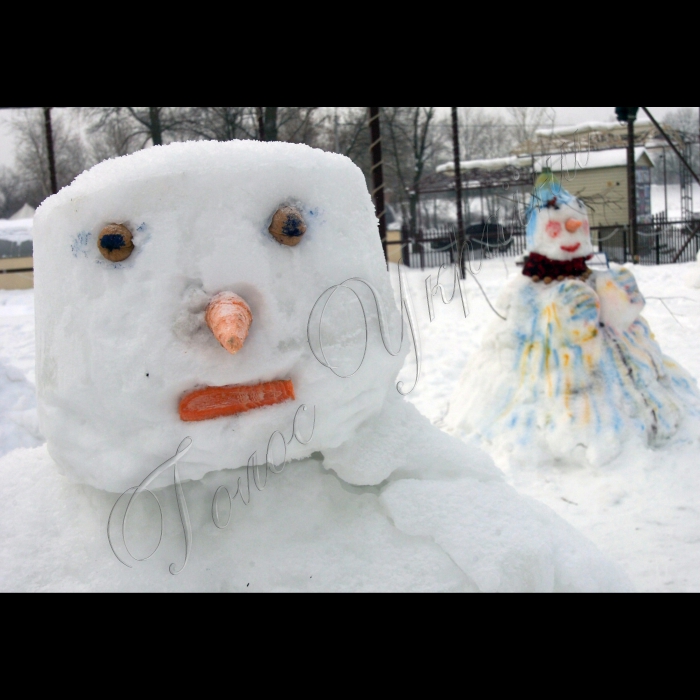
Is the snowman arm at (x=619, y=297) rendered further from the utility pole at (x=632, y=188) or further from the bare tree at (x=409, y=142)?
the bare tree at (x=409, y=142)

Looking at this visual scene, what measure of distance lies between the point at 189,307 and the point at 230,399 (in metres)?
0.21

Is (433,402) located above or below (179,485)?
below

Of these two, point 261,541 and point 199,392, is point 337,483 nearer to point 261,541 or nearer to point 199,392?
point 261,541

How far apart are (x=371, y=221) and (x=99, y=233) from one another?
64cm

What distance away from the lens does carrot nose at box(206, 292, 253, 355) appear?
1212 millimetres

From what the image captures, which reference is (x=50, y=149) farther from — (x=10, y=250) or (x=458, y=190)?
(x=458, y=190)

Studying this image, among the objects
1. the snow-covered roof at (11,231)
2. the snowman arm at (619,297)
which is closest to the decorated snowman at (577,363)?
the snowman arm at (619,297)

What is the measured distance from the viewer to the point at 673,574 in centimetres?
201

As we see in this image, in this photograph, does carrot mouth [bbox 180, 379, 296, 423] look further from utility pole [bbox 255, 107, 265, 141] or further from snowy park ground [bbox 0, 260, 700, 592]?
utility pole [bbox 255, 107, 265, 141]

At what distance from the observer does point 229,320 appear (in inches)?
48.2

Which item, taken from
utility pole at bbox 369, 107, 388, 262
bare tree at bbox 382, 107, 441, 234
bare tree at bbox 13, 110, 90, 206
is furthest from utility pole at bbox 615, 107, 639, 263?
bare tree at bbox 13, 110, 90, 206

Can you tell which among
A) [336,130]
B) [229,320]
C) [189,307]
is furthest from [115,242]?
[336,130]
